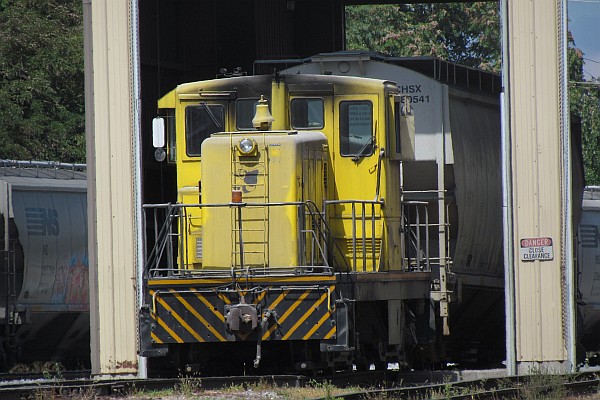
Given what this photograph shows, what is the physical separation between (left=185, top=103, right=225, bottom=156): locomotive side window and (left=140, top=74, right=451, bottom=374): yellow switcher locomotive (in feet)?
0.04

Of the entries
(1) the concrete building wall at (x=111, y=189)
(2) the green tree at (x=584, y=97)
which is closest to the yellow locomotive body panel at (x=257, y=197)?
(1) the concrete building wall at (x=111, y=189)

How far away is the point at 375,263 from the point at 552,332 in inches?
99.1

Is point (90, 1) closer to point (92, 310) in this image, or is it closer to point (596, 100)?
point (92, 310)

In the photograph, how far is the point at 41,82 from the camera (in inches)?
1203

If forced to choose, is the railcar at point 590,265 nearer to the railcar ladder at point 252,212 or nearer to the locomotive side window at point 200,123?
the locomotive side window at point 200,123

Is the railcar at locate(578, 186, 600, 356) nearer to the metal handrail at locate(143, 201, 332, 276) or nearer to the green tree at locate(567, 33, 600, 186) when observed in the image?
the green tree at locate(567, 33, 600, 186)

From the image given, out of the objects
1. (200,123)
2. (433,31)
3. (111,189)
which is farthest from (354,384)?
(433,31)

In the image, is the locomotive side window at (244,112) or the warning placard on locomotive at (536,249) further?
the warning placard on locomotive at (536,249)

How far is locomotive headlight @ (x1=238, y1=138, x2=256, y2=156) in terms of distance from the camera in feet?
42.5

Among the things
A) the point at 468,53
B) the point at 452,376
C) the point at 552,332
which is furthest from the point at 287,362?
the point at 468,53

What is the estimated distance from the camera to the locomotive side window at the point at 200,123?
13875 millimetres

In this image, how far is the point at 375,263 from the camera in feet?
45.0

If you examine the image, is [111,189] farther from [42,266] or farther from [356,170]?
[42,266]

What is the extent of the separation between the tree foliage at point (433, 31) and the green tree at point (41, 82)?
12703 millimetres
